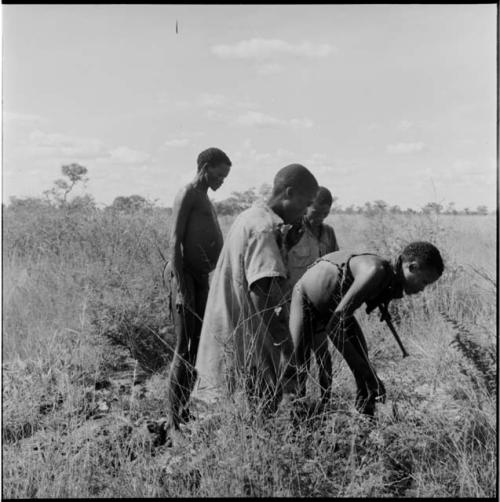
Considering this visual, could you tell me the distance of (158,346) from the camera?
200 inches

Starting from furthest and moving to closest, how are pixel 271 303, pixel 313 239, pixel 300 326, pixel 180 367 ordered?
pixel 313 239
pixel 180 367
pixel 300 326
pixel 271 303

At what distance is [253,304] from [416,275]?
850mm

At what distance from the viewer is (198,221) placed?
3.55m

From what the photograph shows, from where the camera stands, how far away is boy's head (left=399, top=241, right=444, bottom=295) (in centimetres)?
279

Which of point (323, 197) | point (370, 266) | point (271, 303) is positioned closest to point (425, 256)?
point (370, 266)

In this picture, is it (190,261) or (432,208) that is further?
(432,208)

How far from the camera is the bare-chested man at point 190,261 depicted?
336 centimetres

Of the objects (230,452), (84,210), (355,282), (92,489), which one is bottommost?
(92,489)

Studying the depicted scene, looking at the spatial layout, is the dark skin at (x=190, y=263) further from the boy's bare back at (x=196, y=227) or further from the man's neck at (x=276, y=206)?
the man's neck at (x=276, y=206)

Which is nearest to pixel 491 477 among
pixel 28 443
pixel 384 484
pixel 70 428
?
pixel 384 484

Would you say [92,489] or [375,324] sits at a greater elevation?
[375,324]

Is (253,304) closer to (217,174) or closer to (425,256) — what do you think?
(425,256)

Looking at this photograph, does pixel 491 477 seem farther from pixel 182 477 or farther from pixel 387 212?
pixel 387 212

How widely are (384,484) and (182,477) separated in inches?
35.7
